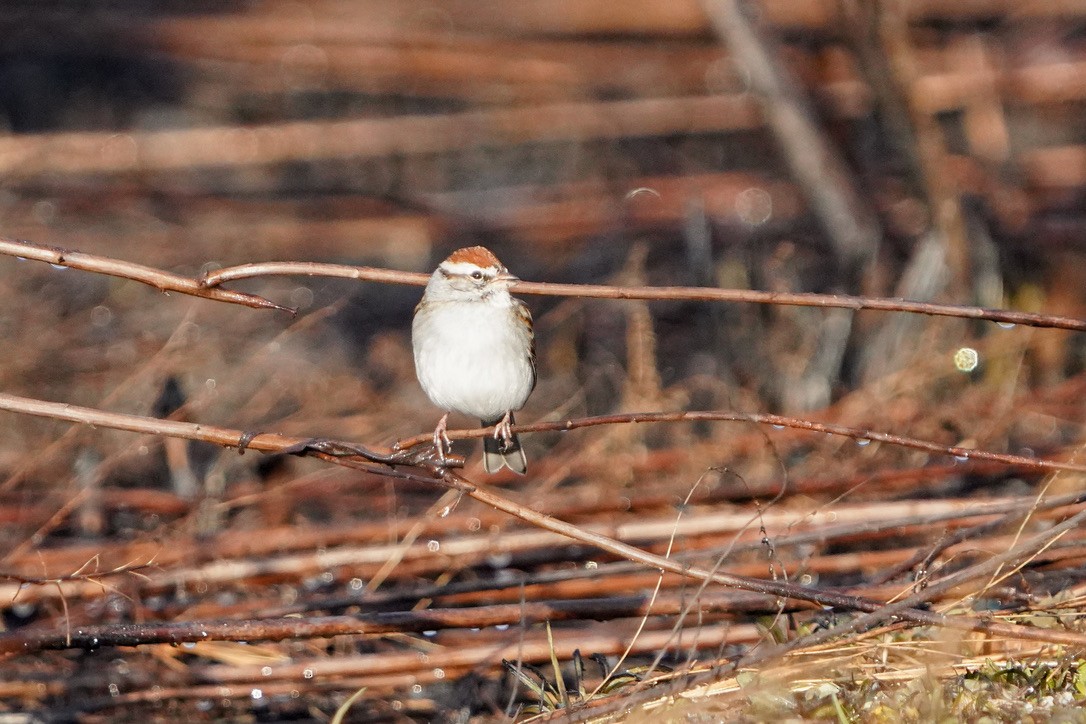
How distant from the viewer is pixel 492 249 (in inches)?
326

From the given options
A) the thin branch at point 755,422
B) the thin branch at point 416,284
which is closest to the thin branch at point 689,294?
the thin branch at point 416,284

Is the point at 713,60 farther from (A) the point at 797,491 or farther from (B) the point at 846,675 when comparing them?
(B) the point at 846,675

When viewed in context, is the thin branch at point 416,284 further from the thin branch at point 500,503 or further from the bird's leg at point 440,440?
the bird's leg at point 440,440

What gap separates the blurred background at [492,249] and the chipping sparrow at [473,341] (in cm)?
57

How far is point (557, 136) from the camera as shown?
922 centimetres

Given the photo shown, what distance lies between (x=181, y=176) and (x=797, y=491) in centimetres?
580

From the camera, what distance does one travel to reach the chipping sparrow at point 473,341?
13.2 ft

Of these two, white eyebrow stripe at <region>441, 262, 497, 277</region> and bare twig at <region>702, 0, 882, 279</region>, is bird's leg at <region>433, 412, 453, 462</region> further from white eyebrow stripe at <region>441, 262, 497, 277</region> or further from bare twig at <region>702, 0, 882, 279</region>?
bare twig at <region>702, 0, 882, 279</region>

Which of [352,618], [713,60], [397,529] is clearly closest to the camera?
[352,618]

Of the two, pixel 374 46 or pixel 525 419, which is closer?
pixel 525 419

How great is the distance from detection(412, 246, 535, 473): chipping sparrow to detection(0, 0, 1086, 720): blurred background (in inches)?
22.4

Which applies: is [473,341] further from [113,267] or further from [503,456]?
[113,267]

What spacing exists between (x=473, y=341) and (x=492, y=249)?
4.32 metres

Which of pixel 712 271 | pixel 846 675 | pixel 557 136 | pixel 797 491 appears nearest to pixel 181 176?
pixel 557 136
